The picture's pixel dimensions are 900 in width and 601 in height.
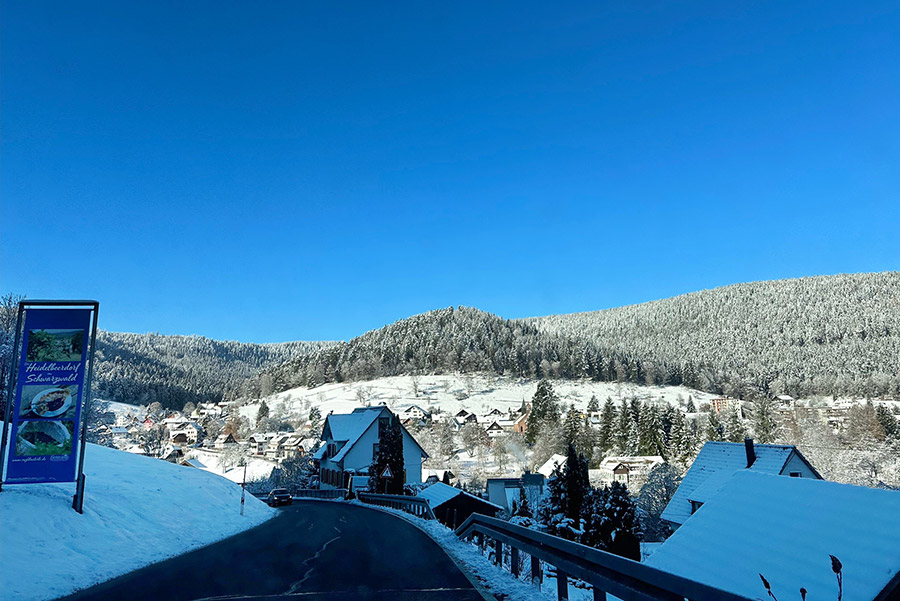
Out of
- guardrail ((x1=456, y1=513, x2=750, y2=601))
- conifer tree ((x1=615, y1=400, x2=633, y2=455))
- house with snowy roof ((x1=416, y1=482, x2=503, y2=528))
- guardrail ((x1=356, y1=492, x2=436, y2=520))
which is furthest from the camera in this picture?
conifer tree ((x1=615, y1=400, x2=633, y2=455))

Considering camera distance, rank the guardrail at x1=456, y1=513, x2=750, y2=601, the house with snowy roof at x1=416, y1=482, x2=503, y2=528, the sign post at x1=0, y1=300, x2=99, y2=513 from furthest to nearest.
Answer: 1. the house with snowy roof at x1=416, y1=482, x2=503, y2=528
2. the sign post at x1=0, y1=300, x2=99, y2=513
3. the guardrail at x1=456, y1=513, x2=750, y2=601

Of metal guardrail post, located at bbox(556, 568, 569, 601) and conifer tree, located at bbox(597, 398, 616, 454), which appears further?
conifer tree, located at bbox(597, 398, 616, 454)

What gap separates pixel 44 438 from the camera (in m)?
12.8

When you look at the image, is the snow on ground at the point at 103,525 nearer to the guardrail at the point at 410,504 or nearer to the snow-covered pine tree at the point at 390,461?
the guardrail at the point at 410,504

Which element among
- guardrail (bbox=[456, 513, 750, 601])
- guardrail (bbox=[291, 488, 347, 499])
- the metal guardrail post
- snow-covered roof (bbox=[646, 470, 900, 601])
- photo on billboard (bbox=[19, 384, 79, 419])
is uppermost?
photo on billboard (bbox=[19, 384, 79, 419])

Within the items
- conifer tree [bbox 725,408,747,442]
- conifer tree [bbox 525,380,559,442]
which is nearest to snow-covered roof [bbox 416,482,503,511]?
conifer tree [bbox 725,408,747,442]

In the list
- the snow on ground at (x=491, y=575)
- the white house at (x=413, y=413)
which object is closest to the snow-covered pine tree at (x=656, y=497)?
the snow on ground at (x=491, y=575)

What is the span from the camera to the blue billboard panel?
493 inches

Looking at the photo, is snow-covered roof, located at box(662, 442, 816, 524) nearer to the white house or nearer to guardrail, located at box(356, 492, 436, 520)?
guardrail, located at box(356, 492, 436, 520)

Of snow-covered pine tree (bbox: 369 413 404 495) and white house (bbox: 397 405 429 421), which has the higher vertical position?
white house (bbox: 397 405 429 421)

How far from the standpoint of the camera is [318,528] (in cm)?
2034

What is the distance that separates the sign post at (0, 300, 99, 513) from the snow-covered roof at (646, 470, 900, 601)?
1377 centimetres

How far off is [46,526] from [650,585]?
457 inches

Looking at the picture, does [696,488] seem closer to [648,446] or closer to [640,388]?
[648,446]
